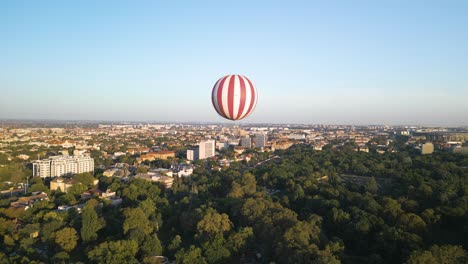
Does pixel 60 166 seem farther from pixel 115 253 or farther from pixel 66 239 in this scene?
pixel 115 253

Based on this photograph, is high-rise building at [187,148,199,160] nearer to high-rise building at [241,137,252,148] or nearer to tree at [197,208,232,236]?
high-rise building at [241,137,252,148]

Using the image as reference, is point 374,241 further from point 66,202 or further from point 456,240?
point 66,202

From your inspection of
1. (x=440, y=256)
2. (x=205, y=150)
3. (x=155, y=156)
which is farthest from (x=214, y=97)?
(x=205, y=150)

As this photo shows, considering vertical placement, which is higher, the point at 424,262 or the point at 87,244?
the point at 424,262

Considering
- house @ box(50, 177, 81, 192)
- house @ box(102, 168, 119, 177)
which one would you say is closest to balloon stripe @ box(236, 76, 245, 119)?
house @ box(50, 177, 81, 192)

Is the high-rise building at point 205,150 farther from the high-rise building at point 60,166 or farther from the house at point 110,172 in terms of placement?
the house at point 110,172

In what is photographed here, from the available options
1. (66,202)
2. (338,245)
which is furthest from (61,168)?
(338,245)
